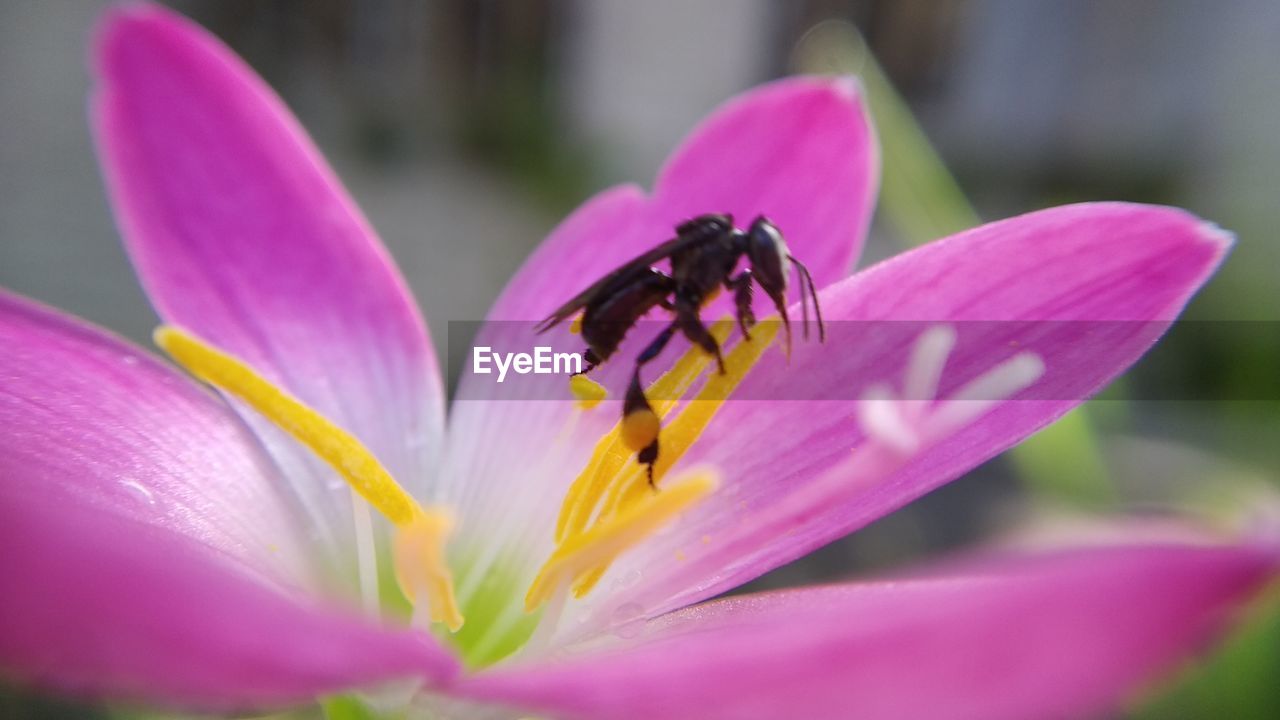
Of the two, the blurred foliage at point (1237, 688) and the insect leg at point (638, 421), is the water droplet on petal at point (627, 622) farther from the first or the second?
the blurred foliage at point (1237, 688)

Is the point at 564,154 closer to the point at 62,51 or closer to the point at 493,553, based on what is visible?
the point at 62,51

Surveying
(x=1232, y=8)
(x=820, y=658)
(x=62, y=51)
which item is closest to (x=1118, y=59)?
(x=1232, y=8)

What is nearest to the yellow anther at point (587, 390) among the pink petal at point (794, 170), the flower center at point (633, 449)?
the flower center at point (633, 449)

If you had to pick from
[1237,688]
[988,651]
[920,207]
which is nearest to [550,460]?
[988,651]

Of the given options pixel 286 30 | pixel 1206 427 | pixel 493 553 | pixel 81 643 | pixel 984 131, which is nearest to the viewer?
pixel 81 643

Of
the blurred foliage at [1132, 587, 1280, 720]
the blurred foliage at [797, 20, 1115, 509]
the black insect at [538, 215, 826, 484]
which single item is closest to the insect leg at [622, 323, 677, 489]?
the black insect at [538, 215, 826, 484]

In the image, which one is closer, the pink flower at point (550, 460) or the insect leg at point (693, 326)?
the pink flower at point (550, 460)
